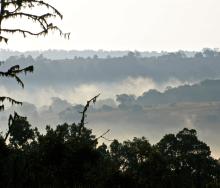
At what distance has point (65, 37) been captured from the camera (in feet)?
106

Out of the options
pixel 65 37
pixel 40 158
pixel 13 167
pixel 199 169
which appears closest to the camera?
pixel 65 37

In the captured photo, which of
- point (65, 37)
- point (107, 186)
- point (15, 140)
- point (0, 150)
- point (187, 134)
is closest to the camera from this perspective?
point (65, 37)

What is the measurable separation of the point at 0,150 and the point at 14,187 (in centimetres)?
1174

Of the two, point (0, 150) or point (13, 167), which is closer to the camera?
point (13, 167)

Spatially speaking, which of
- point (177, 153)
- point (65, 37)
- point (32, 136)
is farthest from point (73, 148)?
point (177, 153)

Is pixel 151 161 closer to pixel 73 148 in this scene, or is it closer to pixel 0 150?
pixel 73 148

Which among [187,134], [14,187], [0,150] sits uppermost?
[187,134]

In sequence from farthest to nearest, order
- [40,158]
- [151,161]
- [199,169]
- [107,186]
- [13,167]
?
[199,169] < [151,161] < [40,158] < [107,186] < [13,167]

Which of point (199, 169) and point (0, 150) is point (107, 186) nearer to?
point (0, 150)

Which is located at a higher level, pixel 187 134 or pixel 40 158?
pixel 187 134

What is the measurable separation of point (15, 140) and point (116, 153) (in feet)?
56.6

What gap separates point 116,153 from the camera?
78.9 metres

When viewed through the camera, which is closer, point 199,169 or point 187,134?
point 199,169

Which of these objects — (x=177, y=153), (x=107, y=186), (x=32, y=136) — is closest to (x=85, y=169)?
(x=107, y=186)
